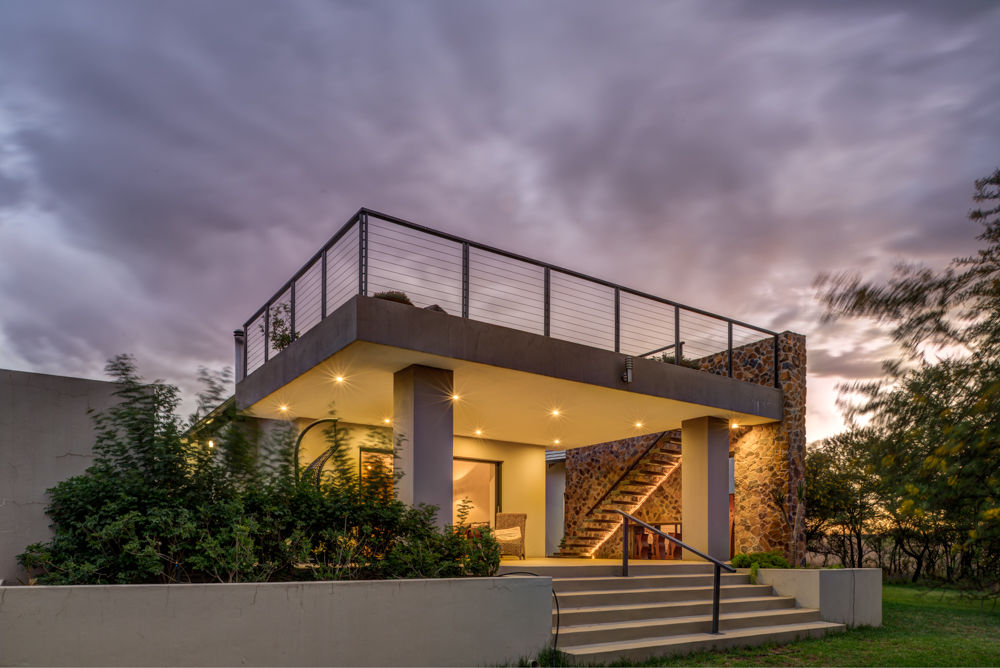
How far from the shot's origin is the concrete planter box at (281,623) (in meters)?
4.92

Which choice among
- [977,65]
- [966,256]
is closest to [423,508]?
[966,256]

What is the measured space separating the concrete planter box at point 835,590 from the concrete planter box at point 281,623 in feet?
16.4

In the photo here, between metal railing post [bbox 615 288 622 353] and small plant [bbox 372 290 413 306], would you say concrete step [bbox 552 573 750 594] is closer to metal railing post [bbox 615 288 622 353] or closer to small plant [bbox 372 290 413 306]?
metal railing post [bbox 615 288 622 353]

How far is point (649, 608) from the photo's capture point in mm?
8492

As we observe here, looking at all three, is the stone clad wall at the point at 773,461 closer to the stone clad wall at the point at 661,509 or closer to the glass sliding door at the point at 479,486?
the stone clad wall at the point at 661,509

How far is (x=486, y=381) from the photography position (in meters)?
9.56

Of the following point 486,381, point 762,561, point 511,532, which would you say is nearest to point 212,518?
point 486,381

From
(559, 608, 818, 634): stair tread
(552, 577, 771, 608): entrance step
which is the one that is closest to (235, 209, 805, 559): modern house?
(552, 577, 771, 608): entrance step

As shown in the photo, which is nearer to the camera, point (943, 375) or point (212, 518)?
point (943, 375)

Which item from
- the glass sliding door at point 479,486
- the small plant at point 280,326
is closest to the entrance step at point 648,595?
the small plant at point 280,326

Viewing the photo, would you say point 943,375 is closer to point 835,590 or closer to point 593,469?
point 835,590

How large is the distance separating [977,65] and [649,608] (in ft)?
22.4

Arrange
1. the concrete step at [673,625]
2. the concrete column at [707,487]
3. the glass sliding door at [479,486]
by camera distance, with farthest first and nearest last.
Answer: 1. the glass sliding door at [479,486]
2. the concrete column at [707,487]
3. the concrete step at [673,625]

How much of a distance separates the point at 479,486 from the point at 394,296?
28.2 ft
